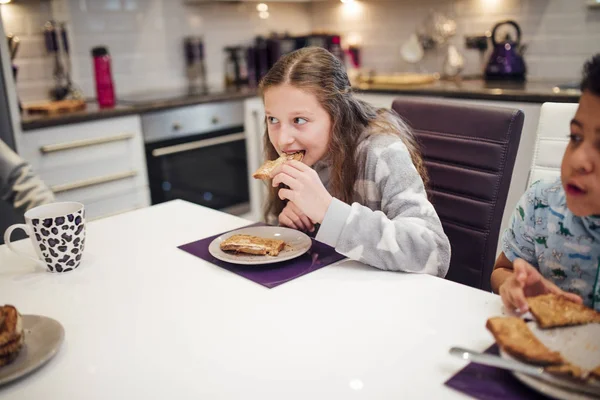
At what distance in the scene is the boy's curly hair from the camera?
0.75 meters

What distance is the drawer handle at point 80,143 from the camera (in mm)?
2422

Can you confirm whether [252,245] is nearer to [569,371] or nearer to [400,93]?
[569,371]

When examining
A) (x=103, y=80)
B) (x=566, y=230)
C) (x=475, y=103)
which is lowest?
(x=566, y=230)

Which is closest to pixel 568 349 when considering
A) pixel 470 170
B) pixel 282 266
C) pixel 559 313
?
pixel 559 313

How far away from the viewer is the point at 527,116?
2.29m

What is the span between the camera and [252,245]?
1.10m

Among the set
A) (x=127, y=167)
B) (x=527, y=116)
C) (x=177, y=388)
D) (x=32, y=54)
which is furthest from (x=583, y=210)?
(x=32, y=54)

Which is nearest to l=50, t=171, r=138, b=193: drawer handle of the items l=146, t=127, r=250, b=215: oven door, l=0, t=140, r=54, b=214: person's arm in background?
l=146, t=127, r=250, b=215: oven door

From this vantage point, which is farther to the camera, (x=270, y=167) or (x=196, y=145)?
(x=196, y=145)

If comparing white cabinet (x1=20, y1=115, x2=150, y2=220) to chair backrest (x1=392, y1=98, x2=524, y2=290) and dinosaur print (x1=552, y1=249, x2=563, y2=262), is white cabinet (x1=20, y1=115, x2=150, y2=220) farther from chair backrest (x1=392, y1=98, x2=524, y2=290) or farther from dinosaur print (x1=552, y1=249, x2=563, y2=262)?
dinosaur print (x1=552, y1=249, x2=563, y2=262)

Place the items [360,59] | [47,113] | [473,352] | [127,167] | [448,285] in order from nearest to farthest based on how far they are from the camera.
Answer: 1. [473,352]
2. [448,285]
3. [47,113]
4. [127,167]
5. [360,59]

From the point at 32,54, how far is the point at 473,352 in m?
2.86

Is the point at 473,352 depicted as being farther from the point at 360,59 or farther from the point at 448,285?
the point at 360,59

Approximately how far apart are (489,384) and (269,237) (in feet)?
2.10
